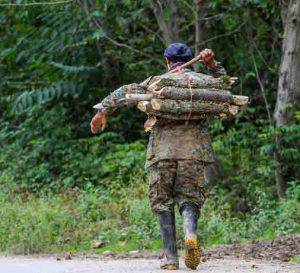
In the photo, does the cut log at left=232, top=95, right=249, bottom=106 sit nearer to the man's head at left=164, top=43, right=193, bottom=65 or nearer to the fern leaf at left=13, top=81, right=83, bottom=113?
the man's head at left=164, top=43, right=193, bottom=65

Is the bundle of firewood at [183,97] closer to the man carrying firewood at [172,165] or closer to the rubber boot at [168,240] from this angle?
the man carrying firewood at [172,165]

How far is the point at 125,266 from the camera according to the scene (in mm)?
8062

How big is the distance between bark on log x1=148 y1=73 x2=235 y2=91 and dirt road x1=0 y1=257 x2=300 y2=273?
1.66 m

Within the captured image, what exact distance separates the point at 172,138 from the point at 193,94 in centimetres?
47

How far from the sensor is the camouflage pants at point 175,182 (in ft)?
25.0

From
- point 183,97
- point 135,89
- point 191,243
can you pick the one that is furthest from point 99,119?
point 191,243

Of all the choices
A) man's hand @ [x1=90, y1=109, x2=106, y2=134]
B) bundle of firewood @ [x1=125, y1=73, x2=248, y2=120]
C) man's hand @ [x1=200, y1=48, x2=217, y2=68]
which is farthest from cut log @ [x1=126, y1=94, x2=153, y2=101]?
man's hand @ [x1=200, y1=48, x2=217, y2=68]

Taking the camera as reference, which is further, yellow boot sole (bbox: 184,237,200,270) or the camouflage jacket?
the camouflage jacket

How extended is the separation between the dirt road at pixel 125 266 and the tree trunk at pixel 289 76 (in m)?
5.54

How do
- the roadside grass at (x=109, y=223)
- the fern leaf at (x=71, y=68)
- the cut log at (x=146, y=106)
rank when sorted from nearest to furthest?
1. the cut log at (x=146, y=106)
2. the roadside grass at (x=109, y=223)
3. the fern leaf at (x=71, y=68)

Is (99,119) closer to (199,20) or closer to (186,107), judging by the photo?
(186,107)

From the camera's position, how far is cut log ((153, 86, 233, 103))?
288 inches

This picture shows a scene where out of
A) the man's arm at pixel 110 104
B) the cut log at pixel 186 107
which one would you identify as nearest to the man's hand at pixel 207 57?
the cut log at pixel 186 107

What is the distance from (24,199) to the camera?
43.0 ft
